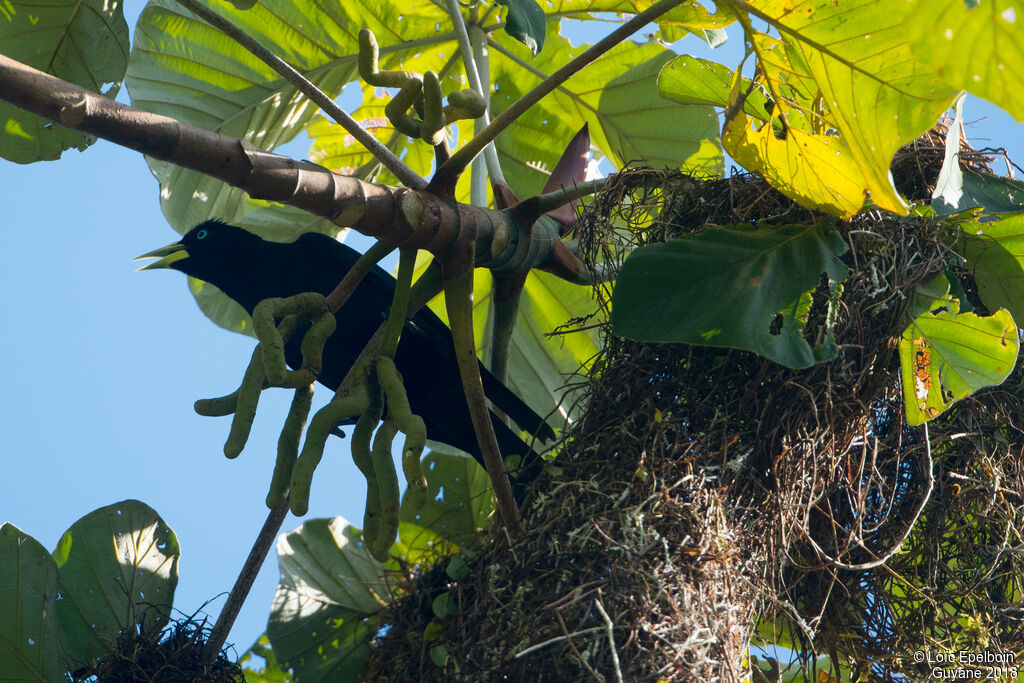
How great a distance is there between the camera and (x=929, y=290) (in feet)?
5.53

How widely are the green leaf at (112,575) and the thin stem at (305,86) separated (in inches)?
38.6

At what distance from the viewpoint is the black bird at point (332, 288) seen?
2420 millimetres

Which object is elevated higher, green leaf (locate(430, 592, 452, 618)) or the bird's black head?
the bird's black head

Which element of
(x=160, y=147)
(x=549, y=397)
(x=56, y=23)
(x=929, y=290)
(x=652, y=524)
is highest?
(x=56, y=23)

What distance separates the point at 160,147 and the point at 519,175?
1.87m

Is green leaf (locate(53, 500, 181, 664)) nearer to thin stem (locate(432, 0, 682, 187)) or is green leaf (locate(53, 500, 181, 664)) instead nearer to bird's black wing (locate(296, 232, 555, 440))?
bird's black wing (locate(296, 232, 555, 440))


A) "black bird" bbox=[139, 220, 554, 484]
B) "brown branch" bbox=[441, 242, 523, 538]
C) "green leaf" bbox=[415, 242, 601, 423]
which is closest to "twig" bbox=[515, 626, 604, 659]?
"brown branch" bbox=[441, 242, 523, 538]

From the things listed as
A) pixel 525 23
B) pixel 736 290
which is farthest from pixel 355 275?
pixel 736 290

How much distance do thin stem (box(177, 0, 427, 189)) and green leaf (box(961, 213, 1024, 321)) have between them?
1.11m

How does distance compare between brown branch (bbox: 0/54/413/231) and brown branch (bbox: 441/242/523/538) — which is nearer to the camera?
brown branch (bbox: 0/54/413/231)

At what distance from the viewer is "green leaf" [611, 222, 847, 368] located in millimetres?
1511

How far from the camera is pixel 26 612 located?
1827 millimetres

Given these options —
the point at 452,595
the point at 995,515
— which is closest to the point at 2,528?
the point at 452,595

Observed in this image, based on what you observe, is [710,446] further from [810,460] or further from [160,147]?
[160,147]
